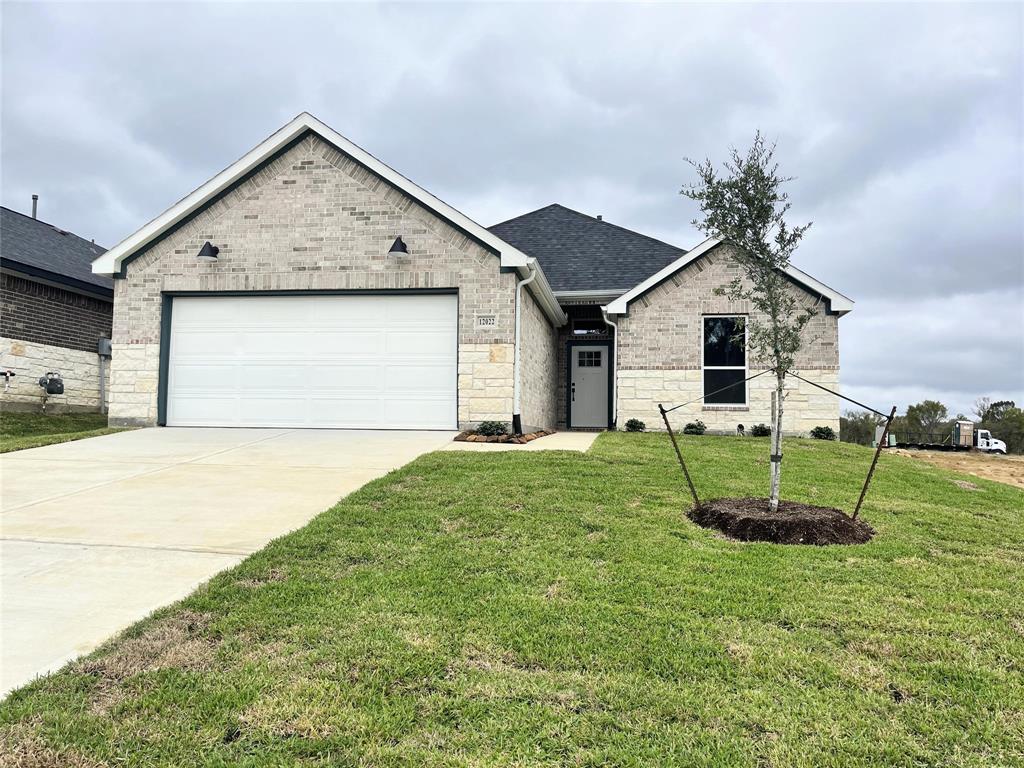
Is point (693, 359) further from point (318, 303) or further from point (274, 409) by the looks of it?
point (274, 409)

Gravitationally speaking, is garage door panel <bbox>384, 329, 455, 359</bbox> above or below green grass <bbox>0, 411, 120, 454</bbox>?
above

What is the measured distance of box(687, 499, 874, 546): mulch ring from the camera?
5.47 metres

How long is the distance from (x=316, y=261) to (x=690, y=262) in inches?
320

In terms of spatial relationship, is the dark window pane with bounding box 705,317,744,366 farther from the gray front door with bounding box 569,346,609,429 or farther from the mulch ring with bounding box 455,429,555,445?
the mulch ring with bounding box 455,429,555,445

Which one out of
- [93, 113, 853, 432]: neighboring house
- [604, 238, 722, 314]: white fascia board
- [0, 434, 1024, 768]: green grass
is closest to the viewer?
[0, 434, 1024, 768]: green grass

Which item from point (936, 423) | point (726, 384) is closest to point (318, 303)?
point (726, 384)

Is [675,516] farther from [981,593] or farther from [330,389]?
[330,389]

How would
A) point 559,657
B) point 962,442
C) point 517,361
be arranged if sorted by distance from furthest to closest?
point 962,442 < point 517,361 < point 559,657

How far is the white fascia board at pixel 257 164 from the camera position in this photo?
12180mm

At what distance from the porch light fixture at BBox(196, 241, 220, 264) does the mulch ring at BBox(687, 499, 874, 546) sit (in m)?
10.8

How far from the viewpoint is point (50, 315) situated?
15.1 m

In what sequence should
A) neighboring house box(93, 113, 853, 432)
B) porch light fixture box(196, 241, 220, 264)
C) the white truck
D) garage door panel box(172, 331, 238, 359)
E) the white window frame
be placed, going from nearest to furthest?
neighboring house box(93, 113, 853, 432) → porch light fixture box(196, 241, 220, 264) → garage door panel box(172, 331, 238, 359) → the white window frame → the white truck

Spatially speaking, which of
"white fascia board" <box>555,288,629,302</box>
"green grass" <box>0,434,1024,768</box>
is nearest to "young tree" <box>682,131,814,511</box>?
"green grass" <box>0,434,1024,768</box>

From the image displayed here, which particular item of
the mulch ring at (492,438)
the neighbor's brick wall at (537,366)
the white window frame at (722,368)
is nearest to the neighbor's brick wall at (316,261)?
the mulch ring at (492,438)
